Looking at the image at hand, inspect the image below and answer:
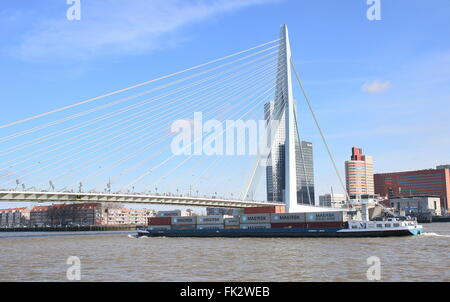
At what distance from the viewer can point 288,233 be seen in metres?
51.2

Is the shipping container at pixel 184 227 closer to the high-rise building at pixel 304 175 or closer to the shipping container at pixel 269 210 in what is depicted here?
the shipping container at pixel 269 210

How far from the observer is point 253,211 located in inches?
2350


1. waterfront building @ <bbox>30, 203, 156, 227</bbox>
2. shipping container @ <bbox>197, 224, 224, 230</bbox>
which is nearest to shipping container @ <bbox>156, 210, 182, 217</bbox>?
shipping container @ <bbox>197, 224, 224, 230</bbox>

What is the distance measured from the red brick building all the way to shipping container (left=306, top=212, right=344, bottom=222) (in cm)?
12423

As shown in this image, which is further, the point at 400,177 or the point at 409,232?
the point at 400,177

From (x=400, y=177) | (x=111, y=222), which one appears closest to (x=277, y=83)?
(x=111, y=222)

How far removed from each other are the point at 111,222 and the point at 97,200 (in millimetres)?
107198

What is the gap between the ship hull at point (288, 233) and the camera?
46.1m

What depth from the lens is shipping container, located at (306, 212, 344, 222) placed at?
49247 millimetres

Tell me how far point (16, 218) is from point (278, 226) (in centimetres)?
16994

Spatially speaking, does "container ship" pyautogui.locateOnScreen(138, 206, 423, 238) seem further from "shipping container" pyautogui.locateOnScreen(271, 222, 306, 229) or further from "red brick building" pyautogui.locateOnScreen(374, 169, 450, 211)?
"red brick building" pyautogui.locateOnScreen(374, 169, 450, 211)

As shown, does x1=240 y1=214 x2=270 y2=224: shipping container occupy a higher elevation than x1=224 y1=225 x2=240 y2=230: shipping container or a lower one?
higher

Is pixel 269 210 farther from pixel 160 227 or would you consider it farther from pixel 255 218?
pixel 160 227
